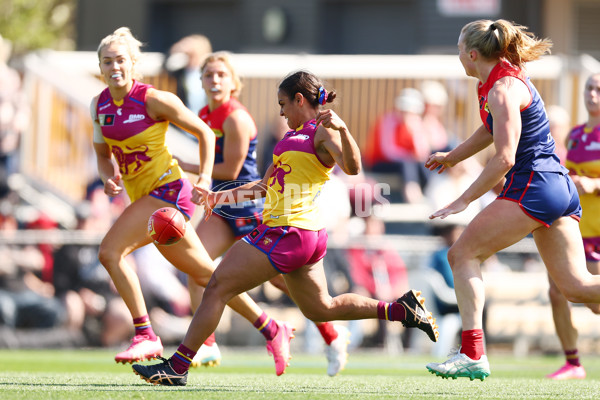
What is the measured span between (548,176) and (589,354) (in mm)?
6995

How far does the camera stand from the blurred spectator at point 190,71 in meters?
13.3

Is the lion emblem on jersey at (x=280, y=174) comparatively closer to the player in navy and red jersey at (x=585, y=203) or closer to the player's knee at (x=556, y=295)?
the player in navy and red jersey at (x=585, y=203)

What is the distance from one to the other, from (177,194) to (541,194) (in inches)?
104

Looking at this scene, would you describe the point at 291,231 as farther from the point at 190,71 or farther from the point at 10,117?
the point at 10,117

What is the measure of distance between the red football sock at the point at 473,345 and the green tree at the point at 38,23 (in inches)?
781

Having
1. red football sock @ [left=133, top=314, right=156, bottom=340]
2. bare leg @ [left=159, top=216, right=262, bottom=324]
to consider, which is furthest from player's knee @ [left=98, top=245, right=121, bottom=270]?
red football sock @ [left=133, top=314, right=156, bottom=340]

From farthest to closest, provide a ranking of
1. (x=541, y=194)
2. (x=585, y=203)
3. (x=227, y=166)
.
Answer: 1. (x=585, y=203)
2. (x=227, y=166)
3. (x=541, y=194)

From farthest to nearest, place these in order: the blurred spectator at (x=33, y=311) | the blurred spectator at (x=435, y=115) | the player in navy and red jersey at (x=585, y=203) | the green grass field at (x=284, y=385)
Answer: the blurred spectator at (x=435, y=115), the blurred spectator at (x=33, y=311), the player in navy and red jersey at (x=585, y=203), the green grass field at (x=284, y=385)

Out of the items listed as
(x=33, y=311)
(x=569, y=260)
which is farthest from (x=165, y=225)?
(x=33, y=311)

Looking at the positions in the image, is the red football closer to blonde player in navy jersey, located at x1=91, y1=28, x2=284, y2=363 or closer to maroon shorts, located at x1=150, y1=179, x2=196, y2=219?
blonde player in navy jersey, located at x1=91, y1=28, x2=284, y2=363

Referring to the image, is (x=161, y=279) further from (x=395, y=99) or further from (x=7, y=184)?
(x=395, y=99)

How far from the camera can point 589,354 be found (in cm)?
1266

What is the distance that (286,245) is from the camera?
629cm

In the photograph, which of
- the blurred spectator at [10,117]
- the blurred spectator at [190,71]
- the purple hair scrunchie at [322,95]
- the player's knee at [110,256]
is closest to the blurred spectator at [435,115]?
the blurred spectator at [190,71]
